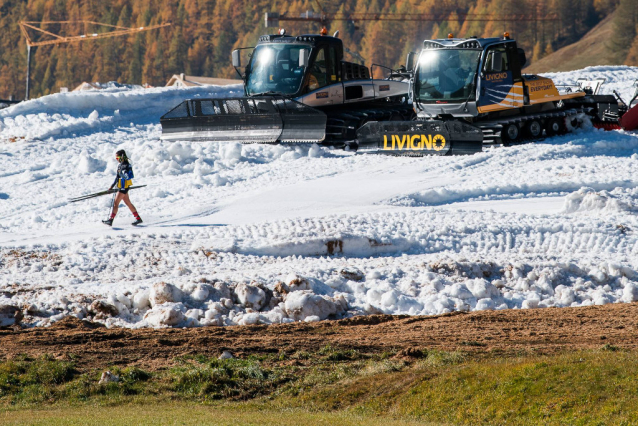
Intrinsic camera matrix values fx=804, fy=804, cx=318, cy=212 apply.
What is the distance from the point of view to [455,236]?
1262 cm

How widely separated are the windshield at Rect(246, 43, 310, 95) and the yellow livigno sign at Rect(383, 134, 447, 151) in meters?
2.92

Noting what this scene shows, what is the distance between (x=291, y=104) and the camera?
18.2 metres

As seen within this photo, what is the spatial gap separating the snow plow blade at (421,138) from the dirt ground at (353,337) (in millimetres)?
7559

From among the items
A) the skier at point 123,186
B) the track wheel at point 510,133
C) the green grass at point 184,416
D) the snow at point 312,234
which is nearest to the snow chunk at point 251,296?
the snow at point 312,234

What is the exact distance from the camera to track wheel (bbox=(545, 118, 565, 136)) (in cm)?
1939

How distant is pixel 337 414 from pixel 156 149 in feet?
37.6

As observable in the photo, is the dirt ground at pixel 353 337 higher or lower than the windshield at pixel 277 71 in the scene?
lower

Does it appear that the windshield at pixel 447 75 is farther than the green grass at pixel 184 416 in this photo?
Yes

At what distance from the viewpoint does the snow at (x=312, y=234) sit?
10.3m

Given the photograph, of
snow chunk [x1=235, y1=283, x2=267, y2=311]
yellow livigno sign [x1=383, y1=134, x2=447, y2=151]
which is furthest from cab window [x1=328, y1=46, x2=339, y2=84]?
snow chunk [x1=235, y1=283, x2=267, y2=311]

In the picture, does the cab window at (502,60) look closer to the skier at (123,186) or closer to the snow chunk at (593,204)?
the snow chunk at (593,204)

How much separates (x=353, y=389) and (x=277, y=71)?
13.2 meters

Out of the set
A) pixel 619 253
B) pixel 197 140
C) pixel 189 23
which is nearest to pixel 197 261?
pixel 619 253

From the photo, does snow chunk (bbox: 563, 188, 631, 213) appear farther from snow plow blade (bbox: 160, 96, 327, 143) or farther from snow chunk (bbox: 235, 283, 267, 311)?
snow plow blade (bbox: 160, 96, 327, 143)
